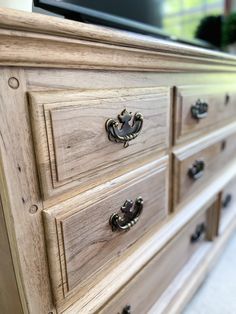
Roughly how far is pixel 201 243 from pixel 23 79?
95cm

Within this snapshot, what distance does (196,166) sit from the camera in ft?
2.51

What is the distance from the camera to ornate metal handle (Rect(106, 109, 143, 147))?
423 mm

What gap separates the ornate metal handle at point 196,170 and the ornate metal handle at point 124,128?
1.07ft

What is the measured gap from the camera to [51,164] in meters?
0.35

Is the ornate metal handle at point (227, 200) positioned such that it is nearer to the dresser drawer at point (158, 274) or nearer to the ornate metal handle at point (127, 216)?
the dresser drawer at point (158, 274)

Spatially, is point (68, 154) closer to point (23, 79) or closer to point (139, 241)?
point (23, 79)

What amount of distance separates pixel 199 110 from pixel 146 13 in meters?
0.47

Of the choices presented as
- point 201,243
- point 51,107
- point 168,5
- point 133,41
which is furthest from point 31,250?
point 168,5

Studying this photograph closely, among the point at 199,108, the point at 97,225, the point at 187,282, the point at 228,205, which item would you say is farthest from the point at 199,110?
the point at 228,205

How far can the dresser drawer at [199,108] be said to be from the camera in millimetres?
631

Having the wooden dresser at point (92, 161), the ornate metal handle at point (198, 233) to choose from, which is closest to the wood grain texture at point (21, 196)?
the wooden dresser at point (92, 161)

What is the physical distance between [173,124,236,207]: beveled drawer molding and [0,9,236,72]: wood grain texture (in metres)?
0.28

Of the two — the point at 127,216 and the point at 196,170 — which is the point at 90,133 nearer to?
the point at 127,216

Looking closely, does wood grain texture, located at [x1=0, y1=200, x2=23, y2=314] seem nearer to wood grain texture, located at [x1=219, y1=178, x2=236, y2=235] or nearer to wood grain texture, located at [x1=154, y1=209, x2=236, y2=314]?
wood grain texture, located at [x1=154, y1=209, x2=236, y2=314]
